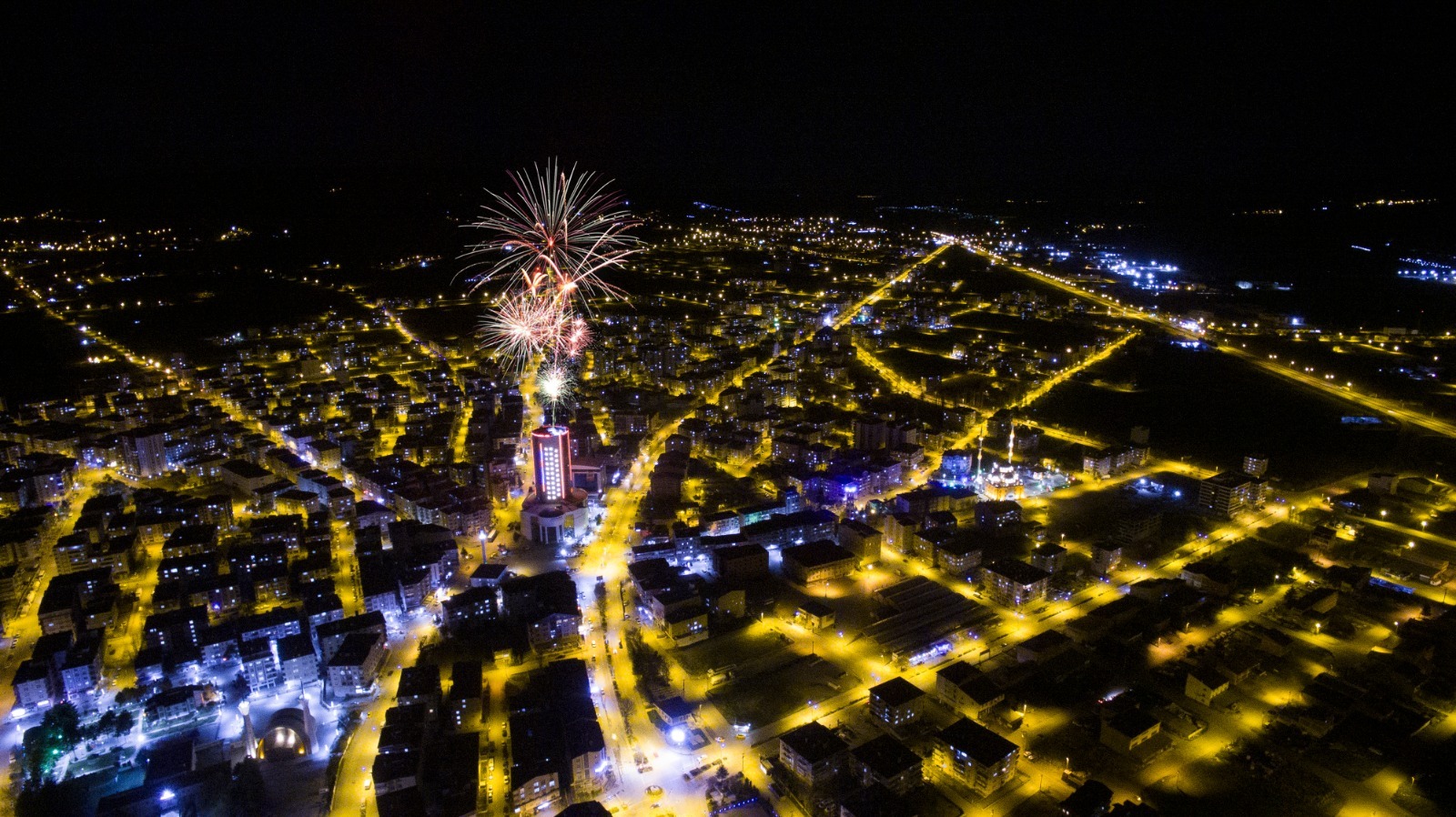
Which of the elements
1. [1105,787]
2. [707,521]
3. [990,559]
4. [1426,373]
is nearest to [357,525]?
[707,521]

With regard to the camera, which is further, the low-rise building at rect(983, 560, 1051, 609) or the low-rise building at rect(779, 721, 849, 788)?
the low-rise building at rect(983, 560, 1051, 609)

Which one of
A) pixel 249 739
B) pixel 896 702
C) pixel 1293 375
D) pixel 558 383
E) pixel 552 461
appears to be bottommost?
→ pixel 896 702

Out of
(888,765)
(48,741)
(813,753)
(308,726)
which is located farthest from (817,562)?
(48,741)

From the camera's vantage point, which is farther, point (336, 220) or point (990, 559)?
point (336, 220)

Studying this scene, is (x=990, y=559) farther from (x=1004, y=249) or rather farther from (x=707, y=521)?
(x=1004, y=249)

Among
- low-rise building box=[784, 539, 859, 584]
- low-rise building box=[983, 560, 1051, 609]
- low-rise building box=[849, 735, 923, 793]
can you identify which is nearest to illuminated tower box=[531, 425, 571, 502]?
low-rise building box=[784, 539, 859, 584]

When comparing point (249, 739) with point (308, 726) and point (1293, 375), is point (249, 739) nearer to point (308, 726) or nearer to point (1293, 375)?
point (308, 726)

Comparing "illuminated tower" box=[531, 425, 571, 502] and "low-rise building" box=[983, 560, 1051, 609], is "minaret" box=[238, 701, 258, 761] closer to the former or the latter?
"illuminated tower" box=[531, 425, 571, 502]

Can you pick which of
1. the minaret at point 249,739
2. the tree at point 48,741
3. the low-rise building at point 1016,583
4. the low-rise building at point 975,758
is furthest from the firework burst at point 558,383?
the low-rise building at point 975,758
